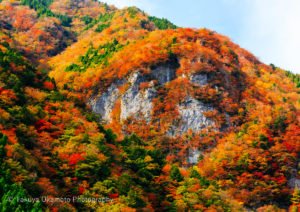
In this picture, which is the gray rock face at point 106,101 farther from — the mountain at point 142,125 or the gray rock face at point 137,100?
the gray rock face at point 137,100

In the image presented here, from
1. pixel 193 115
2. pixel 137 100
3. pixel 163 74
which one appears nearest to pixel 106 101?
pixel 137 100

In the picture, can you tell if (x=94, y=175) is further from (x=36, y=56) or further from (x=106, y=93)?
(x=36, y=56)

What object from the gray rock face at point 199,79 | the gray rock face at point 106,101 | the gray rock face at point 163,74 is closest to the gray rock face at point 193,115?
the gray rock face at point 199,79

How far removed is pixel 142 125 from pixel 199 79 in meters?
22.8

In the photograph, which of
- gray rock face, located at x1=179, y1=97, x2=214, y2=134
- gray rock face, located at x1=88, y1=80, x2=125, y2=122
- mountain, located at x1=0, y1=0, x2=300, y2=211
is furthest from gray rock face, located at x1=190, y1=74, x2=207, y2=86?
gray rock face, located at x1=88, y1=80, x2=125, y2=122

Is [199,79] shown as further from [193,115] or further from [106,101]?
[106,101]

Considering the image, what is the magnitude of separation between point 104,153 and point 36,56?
83.6m

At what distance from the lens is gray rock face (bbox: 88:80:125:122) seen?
85000 mm

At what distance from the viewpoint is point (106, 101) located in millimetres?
86562

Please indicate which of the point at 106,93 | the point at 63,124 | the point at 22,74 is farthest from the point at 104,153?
the point at 106,93

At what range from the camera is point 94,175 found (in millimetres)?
42906

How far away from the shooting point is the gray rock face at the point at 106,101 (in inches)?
3346

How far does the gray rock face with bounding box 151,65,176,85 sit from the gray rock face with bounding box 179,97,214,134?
1068cm

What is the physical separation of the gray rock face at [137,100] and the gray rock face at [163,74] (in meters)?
4.62
